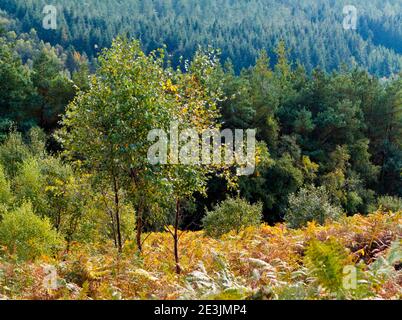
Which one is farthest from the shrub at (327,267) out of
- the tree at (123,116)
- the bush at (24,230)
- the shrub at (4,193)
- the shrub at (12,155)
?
the shrub at (12,155)

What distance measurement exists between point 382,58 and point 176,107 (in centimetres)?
19668

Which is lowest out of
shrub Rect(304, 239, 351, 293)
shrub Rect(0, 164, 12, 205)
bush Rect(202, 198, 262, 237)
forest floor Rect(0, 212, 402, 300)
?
bush Rect(202, 198, 262, 237)

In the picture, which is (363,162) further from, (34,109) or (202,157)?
(202,157)

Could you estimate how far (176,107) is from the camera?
11898 mm

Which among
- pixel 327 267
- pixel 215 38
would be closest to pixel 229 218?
pixel 327 267

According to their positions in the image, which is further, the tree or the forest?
the tree

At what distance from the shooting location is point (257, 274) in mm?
8070

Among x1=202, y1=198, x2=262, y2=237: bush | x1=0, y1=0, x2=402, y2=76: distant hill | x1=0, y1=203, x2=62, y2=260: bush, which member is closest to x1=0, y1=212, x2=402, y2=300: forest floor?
x1=0, y1=203, x2=62, y2=260: bush

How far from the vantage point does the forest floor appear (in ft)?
22.4

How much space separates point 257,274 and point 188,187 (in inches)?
170

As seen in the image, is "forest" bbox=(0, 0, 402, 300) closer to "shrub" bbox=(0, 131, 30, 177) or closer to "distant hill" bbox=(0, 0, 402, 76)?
"shrub" bbox=(0, 131, 30, 177)

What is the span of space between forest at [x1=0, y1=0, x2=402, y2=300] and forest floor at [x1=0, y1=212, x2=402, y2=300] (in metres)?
0.03
